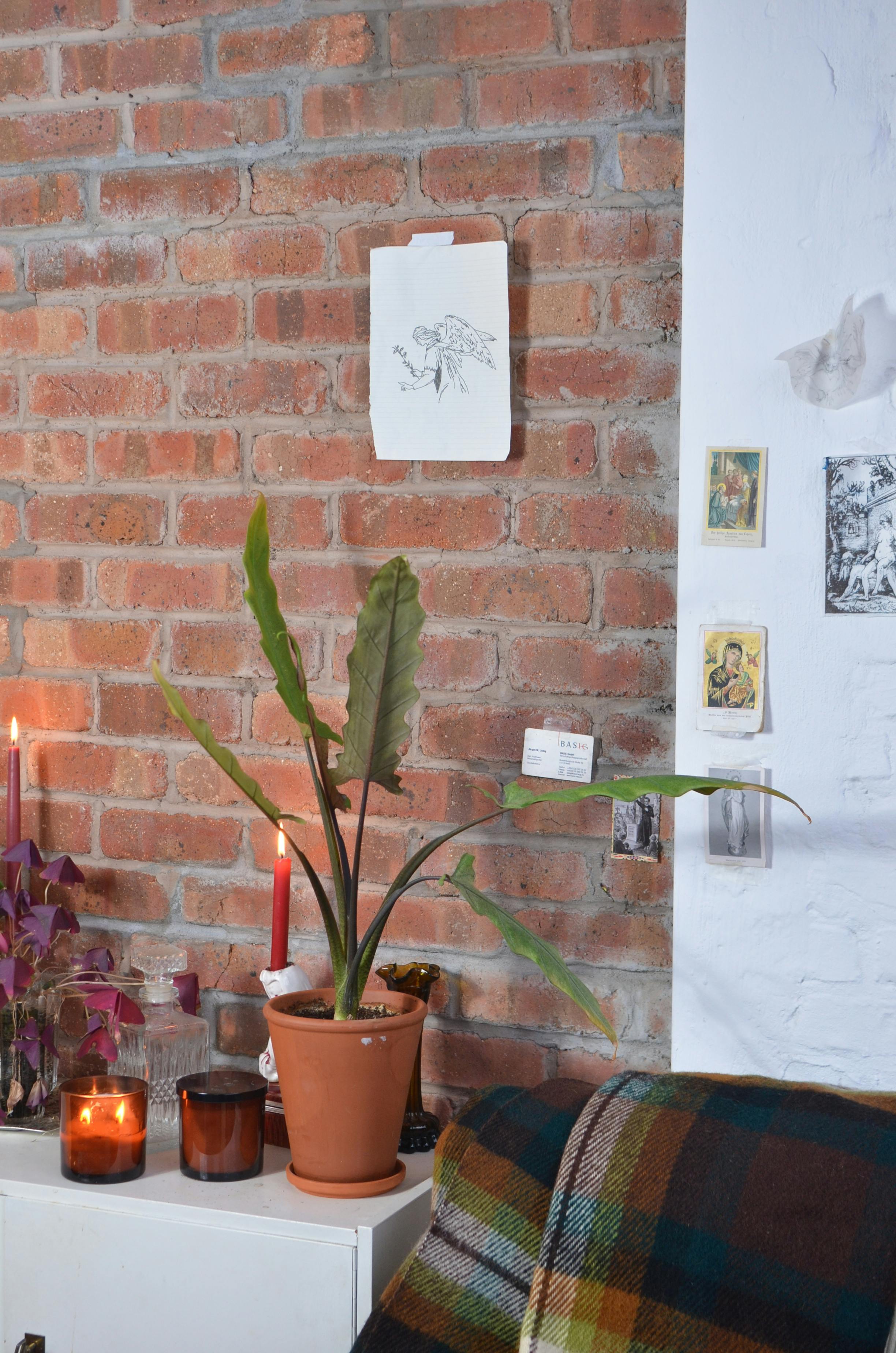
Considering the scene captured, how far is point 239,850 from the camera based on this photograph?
1616 millimetres

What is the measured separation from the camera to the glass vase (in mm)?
1387

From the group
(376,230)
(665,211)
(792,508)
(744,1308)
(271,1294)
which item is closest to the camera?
(744,1308)

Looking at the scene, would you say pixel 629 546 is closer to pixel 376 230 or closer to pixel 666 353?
pixel 666 353

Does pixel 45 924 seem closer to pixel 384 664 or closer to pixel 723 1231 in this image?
pixel 384 664

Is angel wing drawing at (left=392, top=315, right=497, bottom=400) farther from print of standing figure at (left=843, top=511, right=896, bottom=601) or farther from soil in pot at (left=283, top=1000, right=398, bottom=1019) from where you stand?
soil in pot at (left=283, top=1000, right=398, bottom=1019)

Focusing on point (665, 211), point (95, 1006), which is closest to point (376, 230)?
point (665, 211)

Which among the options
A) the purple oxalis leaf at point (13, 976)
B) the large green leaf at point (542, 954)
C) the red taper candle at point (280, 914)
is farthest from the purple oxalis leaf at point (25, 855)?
the large green leaf at point (542, 954)

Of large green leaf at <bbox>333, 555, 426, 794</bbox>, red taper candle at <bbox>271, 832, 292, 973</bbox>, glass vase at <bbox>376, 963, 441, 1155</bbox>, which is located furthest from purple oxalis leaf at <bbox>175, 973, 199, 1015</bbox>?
large green leaf at <bbox>333, 555, 426, 794</bbox>

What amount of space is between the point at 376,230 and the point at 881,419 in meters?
0.70

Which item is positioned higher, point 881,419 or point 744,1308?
point 881,419

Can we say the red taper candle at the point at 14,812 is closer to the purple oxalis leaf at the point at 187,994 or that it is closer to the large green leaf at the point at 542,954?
the purple oxalis leaf at the point at 187,994

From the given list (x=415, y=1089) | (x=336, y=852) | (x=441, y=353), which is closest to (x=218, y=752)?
(x=336, y=852)

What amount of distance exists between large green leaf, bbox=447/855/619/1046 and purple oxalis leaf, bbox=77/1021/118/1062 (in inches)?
21.4

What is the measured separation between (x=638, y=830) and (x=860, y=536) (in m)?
0.45
